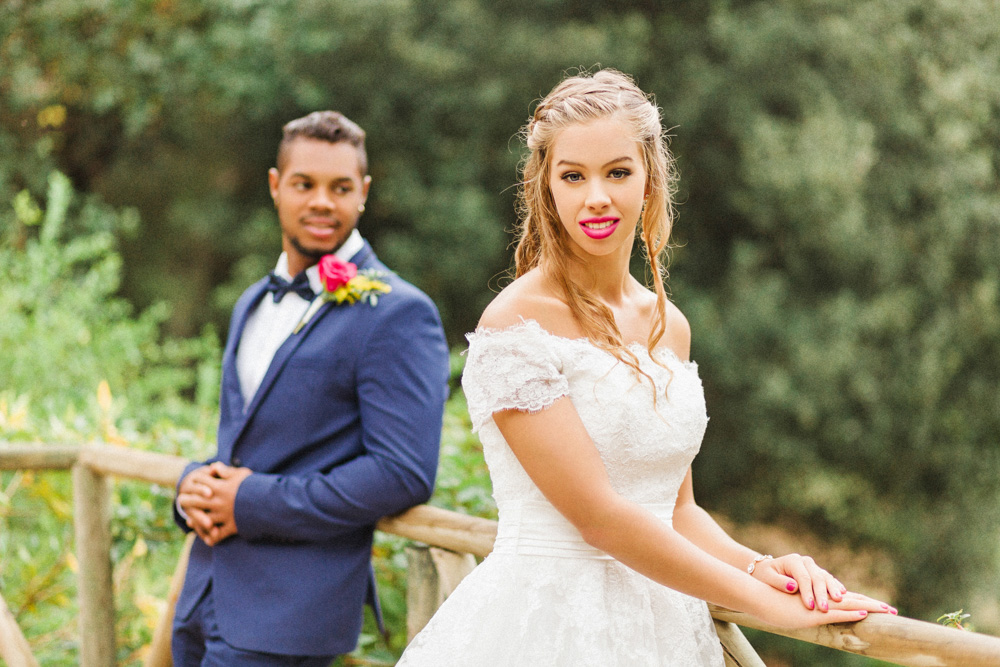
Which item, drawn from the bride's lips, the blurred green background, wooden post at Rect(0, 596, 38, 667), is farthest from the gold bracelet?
the blurred green background

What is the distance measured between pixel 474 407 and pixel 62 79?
Answer: 842 centimetres

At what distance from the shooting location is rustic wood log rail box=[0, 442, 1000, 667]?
1341 millimetres

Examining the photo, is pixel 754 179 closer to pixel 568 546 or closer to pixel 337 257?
pixel 337 257

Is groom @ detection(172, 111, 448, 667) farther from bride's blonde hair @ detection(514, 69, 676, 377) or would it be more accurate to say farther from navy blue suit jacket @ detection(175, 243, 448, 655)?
bride's blonde hair @ detection(514, 69, 676, 377)

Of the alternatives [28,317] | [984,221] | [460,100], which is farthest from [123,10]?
[984,221]

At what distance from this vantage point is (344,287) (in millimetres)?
2227

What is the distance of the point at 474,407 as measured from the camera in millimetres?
1552

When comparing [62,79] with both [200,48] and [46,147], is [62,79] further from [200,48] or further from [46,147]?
[200,48]

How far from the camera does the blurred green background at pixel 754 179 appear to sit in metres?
8.63

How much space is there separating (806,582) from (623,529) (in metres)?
0.29

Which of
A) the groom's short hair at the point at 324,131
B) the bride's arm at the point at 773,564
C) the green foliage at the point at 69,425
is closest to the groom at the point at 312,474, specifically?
the groom's short hair at the point at 324,131

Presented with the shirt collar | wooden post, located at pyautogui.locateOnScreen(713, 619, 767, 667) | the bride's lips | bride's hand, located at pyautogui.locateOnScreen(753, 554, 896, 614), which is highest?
the bride's lips

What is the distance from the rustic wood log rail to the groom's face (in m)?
0.71

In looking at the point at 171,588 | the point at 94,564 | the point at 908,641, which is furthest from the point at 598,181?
the point at 94,564
